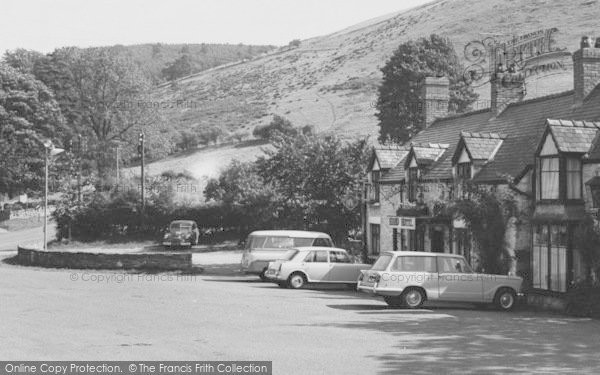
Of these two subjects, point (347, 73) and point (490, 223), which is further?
point (347, 73)

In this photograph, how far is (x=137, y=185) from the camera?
63.4 metres

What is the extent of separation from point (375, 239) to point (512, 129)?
965 cm

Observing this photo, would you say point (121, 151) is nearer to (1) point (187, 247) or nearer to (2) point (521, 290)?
(1) point (187, 247)

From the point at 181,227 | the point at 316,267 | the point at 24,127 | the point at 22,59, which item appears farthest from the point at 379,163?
the point at 22,59

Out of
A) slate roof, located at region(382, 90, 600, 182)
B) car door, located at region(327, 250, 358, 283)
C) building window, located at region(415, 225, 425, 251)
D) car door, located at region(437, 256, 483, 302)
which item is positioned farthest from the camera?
building window, located at region(415, 225, 425, 251)

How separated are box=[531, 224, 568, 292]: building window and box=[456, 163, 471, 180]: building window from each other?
4531mm

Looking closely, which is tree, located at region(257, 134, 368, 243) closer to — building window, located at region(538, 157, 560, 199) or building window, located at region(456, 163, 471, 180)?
building window, located at region(456, 163, 471, 180)

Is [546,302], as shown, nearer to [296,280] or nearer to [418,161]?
[296,280]

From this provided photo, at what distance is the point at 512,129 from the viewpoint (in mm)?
31125

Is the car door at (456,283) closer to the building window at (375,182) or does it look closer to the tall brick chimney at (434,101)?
the building window at (375,182)

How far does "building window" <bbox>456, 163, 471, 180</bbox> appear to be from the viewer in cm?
2971

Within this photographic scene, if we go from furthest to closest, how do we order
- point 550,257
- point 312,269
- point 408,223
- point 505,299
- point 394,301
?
point 408,223 < point 312,269 < point 550,257 < point 505,299 < point 394,301

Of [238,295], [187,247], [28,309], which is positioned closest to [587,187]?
[238,295]

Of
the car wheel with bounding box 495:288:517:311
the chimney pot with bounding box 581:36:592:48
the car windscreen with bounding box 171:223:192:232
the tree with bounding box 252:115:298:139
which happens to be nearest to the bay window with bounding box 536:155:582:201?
the car wheel with bounding box 495:288:517:311
